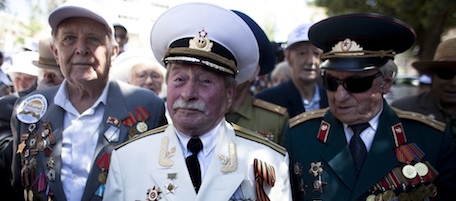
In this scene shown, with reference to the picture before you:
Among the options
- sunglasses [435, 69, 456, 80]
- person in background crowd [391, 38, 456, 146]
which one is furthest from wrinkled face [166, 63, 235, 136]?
sunglasses [435, 69, 456, 80]

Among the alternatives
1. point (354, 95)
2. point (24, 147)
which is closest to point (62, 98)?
point (24, 147)

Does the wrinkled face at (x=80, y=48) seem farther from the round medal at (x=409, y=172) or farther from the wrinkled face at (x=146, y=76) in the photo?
the round medal at (x=409, y=172)

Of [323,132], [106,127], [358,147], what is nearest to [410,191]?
[358,147]

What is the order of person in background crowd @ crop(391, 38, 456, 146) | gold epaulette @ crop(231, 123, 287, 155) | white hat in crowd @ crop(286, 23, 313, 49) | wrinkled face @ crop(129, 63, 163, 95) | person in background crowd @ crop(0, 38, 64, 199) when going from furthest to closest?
1. wrinkled face @ crop(129, 63, 163, 95)
2. white hat in crowd @ crop(286, 23, 313, 49)
3. person in background crowd @ crop(391, 38, 456, 146)
4. person in background crowd @ crop(0, 38, 64, 199)
5. gold epaulette @ crop(231, 123, 287, 155)

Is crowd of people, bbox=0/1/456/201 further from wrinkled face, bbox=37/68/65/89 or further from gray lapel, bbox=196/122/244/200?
wrinkled face, bbox=37/68/65/89

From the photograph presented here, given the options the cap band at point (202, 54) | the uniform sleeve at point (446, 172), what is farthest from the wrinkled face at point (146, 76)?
the uniform sleeve at point (446, 172)

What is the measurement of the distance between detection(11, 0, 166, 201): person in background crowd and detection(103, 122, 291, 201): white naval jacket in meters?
0.42

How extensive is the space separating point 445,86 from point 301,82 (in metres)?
1.53

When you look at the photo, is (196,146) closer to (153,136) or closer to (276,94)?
(153,136)

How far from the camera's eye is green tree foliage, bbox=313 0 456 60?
13.1m

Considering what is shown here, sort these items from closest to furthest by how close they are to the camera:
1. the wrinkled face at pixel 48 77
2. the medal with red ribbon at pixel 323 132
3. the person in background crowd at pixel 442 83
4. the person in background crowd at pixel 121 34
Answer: the medal with red ribbon at pixel 323 132
the person in background crowd at pixel 442 83
the wrinkled face at pixel 48 77
the person in background crowd at pixel 121 34

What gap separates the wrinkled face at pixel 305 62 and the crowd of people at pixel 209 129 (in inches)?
62.7

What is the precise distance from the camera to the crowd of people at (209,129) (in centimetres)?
239

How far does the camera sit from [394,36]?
2816mm
